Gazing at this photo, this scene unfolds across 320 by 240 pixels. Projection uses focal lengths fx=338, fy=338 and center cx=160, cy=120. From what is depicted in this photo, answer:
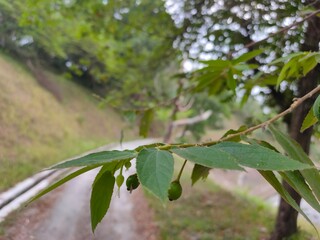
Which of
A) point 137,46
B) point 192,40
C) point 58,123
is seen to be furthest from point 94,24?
point 137,46

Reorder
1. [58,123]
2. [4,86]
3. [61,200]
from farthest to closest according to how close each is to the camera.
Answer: [58,123] → [4,86] → [61,200]

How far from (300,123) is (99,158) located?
Answer: 10.1ft

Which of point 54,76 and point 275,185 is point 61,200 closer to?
point 275,185

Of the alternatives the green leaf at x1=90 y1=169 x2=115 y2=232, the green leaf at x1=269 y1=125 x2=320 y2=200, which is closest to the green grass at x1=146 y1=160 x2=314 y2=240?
Result: the green leaf at x1=269 y1=125 x2=320 y2=200

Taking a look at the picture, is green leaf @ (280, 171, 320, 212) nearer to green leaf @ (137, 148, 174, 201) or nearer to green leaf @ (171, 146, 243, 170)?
green leaf @ (171, 146, 243, 170)

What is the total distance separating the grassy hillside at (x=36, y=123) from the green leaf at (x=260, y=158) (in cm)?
555

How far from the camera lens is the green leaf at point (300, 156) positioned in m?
Result: 0.97

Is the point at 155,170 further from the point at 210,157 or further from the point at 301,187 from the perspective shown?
the point at 301,187

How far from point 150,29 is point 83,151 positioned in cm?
865

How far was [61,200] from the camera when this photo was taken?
20.2 feet

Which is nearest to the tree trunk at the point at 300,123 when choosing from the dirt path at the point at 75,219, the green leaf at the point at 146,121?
the green leaf at the point at 146,121

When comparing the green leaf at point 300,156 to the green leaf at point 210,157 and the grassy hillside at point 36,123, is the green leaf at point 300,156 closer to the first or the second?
the green leaf at point 210,157

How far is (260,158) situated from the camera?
2.51 ft

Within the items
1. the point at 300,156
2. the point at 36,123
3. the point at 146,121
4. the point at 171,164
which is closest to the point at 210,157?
the point at 171,164
